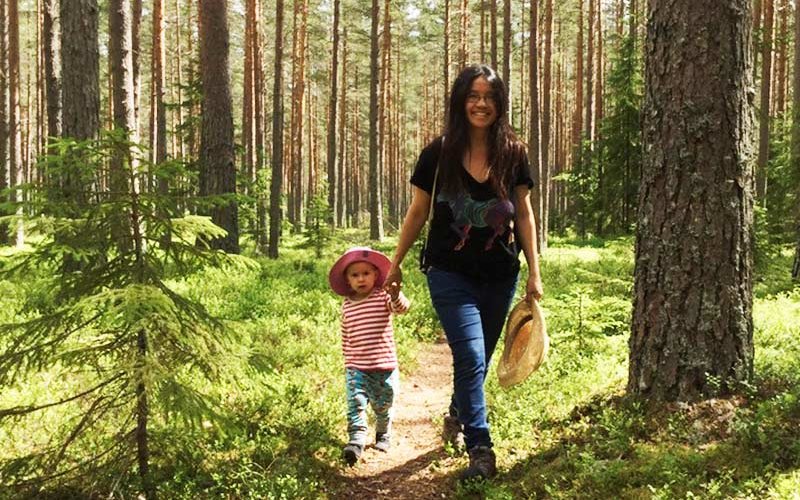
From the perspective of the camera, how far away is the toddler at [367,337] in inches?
178

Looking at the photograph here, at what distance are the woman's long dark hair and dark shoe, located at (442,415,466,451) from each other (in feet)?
5.95

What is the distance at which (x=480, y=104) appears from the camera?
12.4 ft

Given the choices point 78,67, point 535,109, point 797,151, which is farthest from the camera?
point 535,109

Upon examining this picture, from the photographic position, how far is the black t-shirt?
12.4ft

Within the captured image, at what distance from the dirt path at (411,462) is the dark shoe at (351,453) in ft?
0.21

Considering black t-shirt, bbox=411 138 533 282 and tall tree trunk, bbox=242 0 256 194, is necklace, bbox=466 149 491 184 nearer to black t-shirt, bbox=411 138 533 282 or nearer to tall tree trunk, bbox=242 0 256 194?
black t-shirt, bbox=411 138 533 282

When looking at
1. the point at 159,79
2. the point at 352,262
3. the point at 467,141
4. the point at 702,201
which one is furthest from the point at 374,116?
the point at 702,201

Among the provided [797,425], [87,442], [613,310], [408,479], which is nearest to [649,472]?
[797,425]

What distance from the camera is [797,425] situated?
3.27m

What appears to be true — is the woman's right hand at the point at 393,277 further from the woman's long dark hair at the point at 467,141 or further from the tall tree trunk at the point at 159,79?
the tall tree trunk at the point at 159,79

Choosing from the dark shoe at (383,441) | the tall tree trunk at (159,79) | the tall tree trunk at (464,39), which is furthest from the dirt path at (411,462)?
→ the tall tree trunk at (464,39)

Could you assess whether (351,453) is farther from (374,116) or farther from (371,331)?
(374,116)

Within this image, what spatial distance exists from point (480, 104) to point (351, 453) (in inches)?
100

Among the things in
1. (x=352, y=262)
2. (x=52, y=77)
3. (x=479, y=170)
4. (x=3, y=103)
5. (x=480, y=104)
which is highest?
(x=3, y=103)
